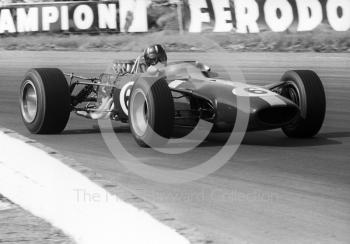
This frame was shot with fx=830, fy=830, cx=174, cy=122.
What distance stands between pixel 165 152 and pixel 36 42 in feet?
54.0

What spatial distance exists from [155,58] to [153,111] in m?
1.48

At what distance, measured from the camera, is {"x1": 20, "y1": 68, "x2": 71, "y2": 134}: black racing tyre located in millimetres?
8766

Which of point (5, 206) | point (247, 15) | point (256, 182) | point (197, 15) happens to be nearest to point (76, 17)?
point (197, 15)

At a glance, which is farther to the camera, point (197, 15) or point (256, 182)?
point (197, 15)

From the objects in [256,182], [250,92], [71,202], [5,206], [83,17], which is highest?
[83,17]

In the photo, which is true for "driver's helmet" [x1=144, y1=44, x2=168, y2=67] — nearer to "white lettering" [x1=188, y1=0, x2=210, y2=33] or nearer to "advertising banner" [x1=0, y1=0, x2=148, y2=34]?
"white lettering" [x1=188, y1=0, x2=210, y2=33]

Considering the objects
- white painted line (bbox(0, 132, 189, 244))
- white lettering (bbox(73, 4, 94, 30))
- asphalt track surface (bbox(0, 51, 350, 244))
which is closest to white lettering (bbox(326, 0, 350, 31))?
asphalt track surface (bbox(0, 51, 350, 244))

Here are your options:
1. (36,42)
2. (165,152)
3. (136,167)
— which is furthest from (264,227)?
(36,42)

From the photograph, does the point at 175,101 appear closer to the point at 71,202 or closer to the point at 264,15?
the point at 71,202

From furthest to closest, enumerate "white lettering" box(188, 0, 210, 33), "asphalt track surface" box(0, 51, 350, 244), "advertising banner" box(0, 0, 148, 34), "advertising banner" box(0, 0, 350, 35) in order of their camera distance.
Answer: "advertising banner" box(0, 0, 148, 34)
"white lettering" box(188, 0, 210, 33)
"advertising banner" box(0, 0, 350, 35)
"asphalt track surface" box(0, 51, 350, 244)

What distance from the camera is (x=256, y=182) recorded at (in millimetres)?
6105

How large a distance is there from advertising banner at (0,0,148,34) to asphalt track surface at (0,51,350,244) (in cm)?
1077

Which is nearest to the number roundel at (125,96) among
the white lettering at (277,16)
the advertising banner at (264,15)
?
the advertising banner at (264,15)

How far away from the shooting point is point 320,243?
4188 millimetres
